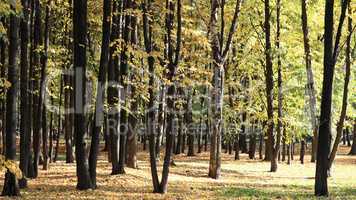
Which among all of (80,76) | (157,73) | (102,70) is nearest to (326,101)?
(102,70)

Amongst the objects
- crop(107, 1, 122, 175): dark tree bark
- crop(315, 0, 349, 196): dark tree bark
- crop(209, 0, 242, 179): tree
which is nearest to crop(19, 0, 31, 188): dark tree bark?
crop(107, 1, 122, 175): dark tree bark

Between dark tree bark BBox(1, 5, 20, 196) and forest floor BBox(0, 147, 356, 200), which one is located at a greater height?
dark tree bark BBox(1, 5, 20, 196)

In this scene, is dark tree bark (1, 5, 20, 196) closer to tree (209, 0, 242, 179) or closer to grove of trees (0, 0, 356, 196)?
grove of trees (0, 0, 356, 196)

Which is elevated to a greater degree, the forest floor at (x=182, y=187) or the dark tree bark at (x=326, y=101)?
the dark tree bark at (x=326, y=101)

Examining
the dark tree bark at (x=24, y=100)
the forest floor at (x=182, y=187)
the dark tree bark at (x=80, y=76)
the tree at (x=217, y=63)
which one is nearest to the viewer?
the dark tree bark at (x=80, y=76)

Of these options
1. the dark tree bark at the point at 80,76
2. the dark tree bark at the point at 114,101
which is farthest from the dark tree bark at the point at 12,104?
the dark tree bark at the point at 114,101

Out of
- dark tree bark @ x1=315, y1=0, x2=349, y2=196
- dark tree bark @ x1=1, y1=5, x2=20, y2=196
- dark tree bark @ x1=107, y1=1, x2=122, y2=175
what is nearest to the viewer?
dark tree bark @ x1=1, y1=5, x2=20, y2=196

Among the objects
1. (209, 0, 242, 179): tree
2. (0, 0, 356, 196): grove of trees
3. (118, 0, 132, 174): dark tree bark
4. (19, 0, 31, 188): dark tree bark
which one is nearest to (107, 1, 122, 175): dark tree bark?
(0, 0, 356, 196): grove of trees

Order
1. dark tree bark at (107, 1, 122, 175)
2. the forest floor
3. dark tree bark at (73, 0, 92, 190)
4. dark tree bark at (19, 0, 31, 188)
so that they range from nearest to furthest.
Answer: dark tree bark at (73, 0, 92, 190), the forest floor, dark tree bark at (19, 0, 31, 188), dark tree bark at (107, 1, 122, 175)

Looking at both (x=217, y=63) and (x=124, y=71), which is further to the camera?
(x=217, y=63)

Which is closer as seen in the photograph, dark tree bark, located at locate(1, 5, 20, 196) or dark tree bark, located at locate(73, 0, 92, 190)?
dark tree bark, located at locate(1, 5, 20, 196)

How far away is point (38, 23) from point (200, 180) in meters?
9.10

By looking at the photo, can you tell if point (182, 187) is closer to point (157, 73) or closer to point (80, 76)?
point (157, 73)

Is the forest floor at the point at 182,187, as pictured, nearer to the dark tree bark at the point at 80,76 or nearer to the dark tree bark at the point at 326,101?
the dark tree bark at the point at 80,76
